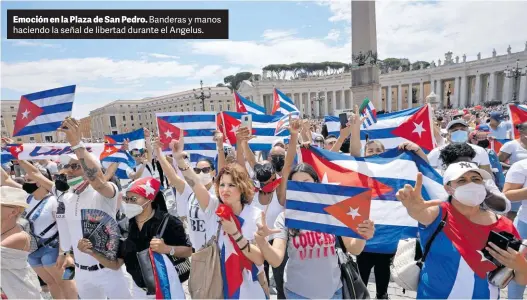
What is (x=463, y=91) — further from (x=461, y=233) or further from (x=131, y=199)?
(x=131, y=199)

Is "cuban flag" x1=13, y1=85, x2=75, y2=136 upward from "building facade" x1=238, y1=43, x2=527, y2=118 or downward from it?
downward

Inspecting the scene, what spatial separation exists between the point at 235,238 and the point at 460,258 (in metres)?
1.52

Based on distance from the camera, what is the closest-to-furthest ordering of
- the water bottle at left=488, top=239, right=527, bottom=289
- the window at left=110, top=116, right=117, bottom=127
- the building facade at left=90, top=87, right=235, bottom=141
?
1. the water bottle at left=488, top=239, right=527, bottom=289
2. the building facade at left=90, top=87, right=235, bottom=141
3. the window at left=110, top=116, right=117, bottom=127

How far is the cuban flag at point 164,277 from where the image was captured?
8.59ft

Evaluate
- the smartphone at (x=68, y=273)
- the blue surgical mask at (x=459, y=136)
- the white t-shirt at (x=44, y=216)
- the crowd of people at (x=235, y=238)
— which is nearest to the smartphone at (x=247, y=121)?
the crowd of people at (x=235, y=238)

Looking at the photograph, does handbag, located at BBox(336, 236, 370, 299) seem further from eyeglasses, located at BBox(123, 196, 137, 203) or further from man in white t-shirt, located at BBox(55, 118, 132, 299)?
man in white t-shirt, located at BBox(55, 118, 132, 299)

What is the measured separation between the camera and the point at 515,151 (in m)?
4.68

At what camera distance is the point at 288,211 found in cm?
257

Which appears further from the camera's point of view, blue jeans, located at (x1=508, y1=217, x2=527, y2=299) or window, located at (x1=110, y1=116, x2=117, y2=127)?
window, located at (x1=110, y1=116, x2=117, y2=127)

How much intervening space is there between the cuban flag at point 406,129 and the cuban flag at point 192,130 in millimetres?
3239

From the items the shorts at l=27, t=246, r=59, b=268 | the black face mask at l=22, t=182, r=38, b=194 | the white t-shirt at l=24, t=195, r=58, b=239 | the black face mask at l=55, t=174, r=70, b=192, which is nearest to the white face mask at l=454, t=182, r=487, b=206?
the black face mask at l=55, t=174, r=70, b=192

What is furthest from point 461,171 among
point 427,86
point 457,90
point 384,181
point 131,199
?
point 427,86

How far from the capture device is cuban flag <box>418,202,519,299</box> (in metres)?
2.05

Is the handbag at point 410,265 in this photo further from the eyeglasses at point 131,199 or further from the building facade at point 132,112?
the building facade at point 132,112
